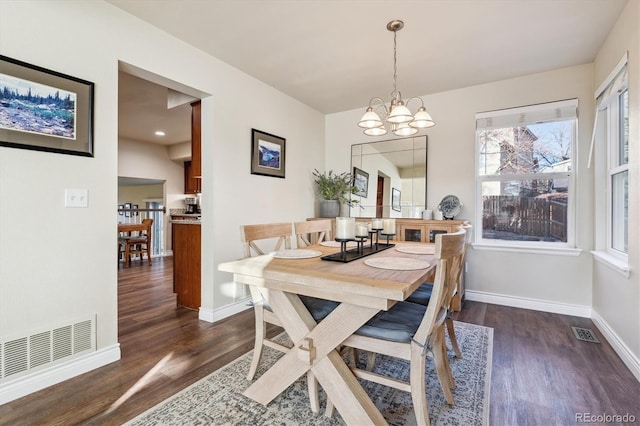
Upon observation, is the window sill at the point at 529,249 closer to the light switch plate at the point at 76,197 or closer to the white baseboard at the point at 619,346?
the white baseboard at the point at 619,346

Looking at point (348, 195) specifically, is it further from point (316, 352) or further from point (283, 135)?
point (316, 352)

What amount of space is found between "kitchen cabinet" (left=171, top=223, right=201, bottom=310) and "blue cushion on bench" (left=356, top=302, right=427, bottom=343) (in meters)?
2.17

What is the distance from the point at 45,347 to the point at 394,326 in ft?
6.68

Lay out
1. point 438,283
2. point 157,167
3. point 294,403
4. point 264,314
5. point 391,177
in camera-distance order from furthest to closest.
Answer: point 157,167
point 391,177
point 264,314
point 294,403
point 438,283

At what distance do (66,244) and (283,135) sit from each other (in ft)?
8.07

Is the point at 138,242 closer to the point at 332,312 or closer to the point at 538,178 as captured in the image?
the point at 332,312

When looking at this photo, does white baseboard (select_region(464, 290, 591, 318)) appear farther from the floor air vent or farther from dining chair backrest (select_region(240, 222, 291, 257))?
dining chair backrest (select_region(240, 222, 291, 257))

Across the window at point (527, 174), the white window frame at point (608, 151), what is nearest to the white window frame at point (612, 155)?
the white window frame at point (608, 151)

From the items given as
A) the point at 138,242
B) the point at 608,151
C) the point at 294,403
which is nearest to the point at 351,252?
the point at 294,403

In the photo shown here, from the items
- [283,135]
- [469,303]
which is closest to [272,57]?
[283,135]

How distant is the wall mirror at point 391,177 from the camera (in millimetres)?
3797

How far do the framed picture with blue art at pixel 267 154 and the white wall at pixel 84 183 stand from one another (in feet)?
1.23

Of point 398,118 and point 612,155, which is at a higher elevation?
point 398,118

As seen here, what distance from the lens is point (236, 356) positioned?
2.14 m
